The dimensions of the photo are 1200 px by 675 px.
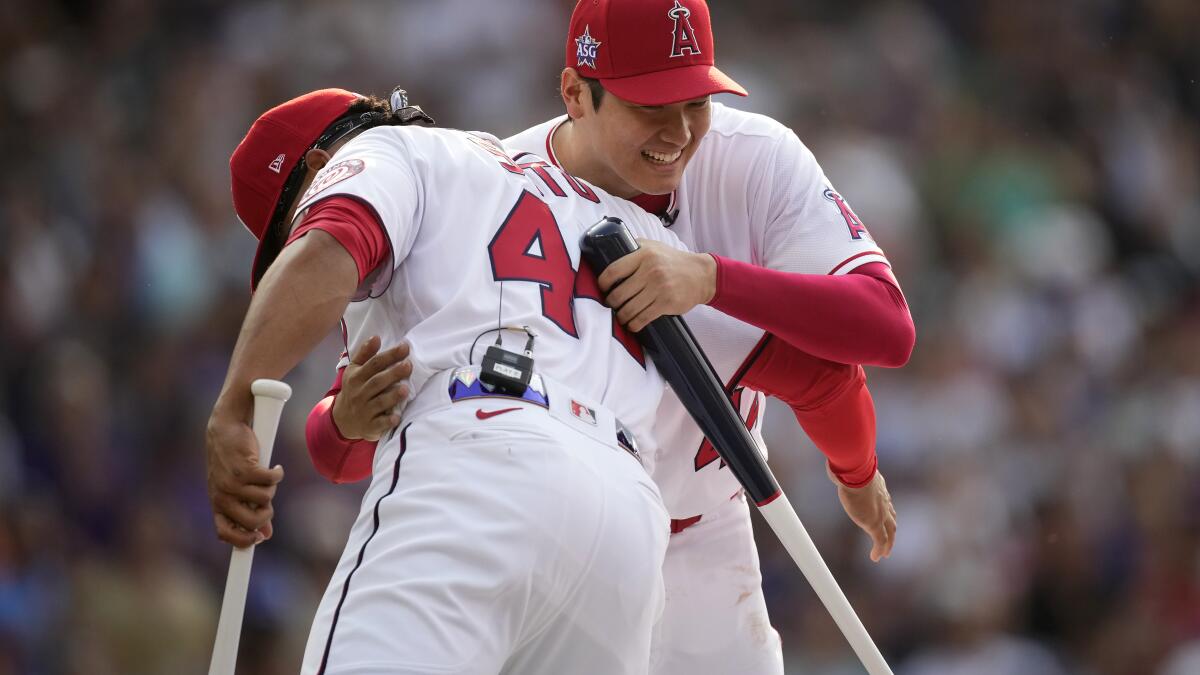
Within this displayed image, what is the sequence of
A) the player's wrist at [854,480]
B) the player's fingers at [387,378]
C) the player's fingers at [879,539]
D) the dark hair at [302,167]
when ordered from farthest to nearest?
the player's fingers at [879,539]
the player's wrist at [854,480]
the dark hair at [302,167]
the player's fingers at [387,378]

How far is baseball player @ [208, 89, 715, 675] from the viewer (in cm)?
229

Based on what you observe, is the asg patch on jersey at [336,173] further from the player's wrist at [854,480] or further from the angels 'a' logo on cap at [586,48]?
the player's wrist at [854,480]

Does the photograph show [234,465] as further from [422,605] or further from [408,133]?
[408,133]

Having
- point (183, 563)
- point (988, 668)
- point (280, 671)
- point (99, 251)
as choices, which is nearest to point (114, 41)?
point (99, 251)

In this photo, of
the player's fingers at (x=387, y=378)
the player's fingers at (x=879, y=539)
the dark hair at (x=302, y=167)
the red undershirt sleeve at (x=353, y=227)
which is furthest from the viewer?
the player's fingers at (x=879, y=539)

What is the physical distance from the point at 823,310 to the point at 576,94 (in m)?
0.79

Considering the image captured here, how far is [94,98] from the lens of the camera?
7656mm

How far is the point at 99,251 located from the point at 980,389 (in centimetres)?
433

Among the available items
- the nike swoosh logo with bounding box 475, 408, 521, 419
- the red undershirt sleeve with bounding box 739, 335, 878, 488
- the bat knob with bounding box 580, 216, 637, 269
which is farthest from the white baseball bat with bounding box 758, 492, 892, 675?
the nike swoosh logo with bounding box 475, 408, 521, 419

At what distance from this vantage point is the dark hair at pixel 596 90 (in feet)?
10.3

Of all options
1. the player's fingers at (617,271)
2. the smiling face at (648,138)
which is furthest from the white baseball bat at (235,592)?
the smiling face at (648,138)

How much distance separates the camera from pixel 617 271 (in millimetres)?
2682

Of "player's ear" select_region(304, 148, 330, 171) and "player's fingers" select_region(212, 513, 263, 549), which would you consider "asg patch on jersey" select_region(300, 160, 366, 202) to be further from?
"player's fingers" select_region(212, 513, 263, 549)

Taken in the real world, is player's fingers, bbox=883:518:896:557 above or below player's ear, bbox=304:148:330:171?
below
